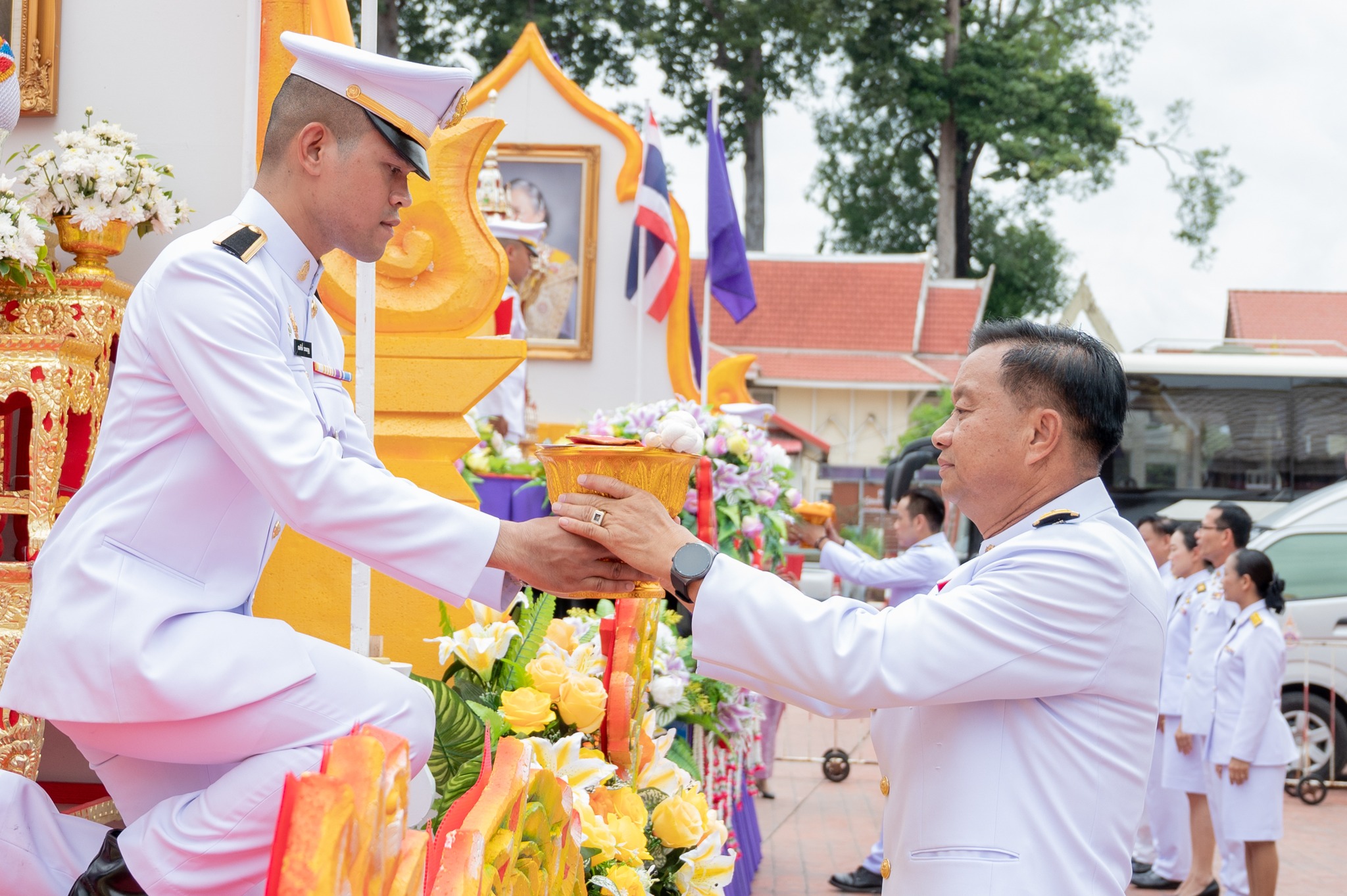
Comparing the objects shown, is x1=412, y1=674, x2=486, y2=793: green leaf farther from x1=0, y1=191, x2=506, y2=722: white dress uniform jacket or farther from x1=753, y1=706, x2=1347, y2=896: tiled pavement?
x1=753, y1=706, x2=1347, y2=896: tiled pavement

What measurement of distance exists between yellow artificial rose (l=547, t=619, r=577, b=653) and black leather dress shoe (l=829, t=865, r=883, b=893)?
358 cm

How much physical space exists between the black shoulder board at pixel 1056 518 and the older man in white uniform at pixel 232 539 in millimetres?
780

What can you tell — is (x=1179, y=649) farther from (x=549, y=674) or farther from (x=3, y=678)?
(x=3, y=678)

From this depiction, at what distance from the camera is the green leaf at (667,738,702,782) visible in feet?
12.6

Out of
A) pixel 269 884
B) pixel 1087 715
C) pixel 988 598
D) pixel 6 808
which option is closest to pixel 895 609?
pixel 988 598

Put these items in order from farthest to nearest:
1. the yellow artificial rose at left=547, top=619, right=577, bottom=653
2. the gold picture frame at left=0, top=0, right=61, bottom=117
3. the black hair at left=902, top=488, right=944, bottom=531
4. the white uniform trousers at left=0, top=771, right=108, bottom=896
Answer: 1. the black hair at left=902, top=488, right=944, bottom=531
2. the gold picture frame at left=0, top=0, right=61, bottom=117
3. the yellow artificial rose at left=547, top=619, right=577, bottom=653
4. the white uniform trousers at left=0, top=771, right=108, bottom=896

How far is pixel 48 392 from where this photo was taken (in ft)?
10.0

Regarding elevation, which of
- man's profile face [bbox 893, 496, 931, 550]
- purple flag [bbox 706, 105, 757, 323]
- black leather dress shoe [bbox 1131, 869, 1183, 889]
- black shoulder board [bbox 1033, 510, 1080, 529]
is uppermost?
purple flag [bbox 706, 105, 757, 323]

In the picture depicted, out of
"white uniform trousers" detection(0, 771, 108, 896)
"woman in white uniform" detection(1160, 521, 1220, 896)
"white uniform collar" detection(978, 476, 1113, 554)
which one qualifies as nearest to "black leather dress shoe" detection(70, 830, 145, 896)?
"white uniform trousers" detection(0, 771, 108, 896)

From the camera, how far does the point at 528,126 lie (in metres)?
8.96

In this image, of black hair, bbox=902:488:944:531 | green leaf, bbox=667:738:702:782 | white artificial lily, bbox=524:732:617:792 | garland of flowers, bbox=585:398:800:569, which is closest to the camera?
white artificial lily, bbox=524:732:617:792

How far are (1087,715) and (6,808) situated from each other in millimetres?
1712

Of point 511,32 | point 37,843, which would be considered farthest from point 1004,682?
point 511,32

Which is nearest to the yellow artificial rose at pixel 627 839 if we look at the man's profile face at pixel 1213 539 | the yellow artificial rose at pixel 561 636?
the yellow artificial rose at pixel 561 636
